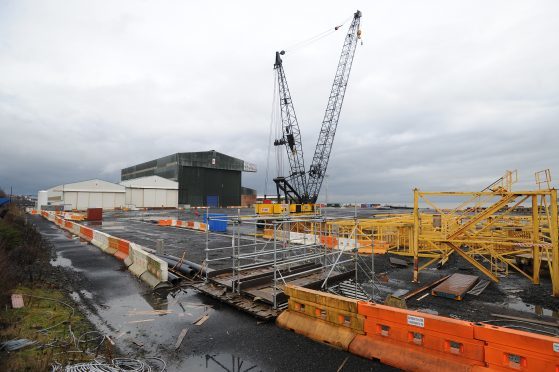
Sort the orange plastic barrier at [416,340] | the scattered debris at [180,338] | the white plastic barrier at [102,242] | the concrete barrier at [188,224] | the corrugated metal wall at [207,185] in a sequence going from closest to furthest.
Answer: the orange plastic barrier at [416,340] < the scattered debris at [180,338] < the white plastic barrier at [102,242] < the concrete barrier at [188,224] < the corrugated metal wall at [207,185]

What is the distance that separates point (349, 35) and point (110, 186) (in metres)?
55.8

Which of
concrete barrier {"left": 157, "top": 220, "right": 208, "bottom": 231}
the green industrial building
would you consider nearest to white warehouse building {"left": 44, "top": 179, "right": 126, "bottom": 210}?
the green industrial building

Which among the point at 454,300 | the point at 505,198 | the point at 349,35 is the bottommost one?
the point at 454,300

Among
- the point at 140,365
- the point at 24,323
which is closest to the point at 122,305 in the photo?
the point at 24,323

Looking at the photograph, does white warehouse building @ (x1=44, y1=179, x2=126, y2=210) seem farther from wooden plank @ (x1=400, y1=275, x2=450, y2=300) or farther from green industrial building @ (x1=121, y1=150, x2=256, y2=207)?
wooden plank @ (x1=400, y1=275, x2=450, y2=300)

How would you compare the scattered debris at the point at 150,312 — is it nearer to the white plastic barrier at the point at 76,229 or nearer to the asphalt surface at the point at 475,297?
the asphalt surface at the point at 475,297

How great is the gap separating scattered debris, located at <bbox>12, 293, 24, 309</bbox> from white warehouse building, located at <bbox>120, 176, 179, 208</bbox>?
65.2 m

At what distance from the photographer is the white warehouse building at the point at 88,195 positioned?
6141 cm

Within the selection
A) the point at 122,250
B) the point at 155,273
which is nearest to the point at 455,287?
the point at 155,273

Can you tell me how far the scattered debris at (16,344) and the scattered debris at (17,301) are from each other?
2.41m

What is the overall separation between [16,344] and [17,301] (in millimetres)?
2965

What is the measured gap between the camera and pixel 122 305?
9461mm

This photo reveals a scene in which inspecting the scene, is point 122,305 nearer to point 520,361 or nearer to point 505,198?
point 520,361

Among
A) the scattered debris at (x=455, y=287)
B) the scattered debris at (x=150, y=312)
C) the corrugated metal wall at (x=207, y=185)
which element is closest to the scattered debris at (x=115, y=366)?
the scattered debris at (x=150, y=312)
